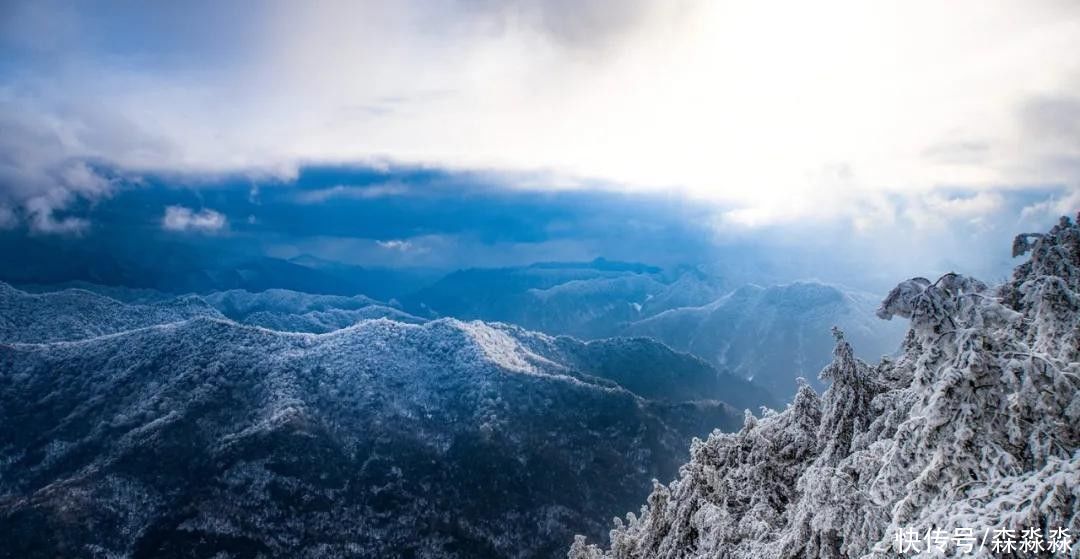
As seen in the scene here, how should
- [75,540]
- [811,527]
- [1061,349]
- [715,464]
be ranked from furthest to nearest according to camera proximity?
[75,540] → [715,464] → [811,527] → [1061,349]

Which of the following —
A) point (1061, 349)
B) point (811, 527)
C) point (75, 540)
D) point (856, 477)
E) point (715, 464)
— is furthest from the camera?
point (75, 540)

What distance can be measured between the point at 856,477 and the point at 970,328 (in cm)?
1421

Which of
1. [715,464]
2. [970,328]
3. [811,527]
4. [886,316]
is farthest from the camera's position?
[715,464]

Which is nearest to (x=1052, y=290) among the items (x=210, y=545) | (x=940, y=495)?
(x=940, y=495)

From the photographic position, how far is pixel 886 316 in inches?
729

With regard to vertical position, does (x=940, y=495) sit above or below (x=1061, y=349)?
below

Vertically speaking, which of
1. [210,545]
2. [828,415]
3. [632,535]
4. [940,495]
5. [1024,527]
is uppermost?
[1024,527]

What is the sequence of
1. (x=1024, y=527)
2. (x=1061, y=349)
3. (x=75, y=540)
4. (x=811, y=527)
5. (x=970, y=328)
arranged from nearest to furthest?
(x=1024, y=527)
(x=970, y=328)
(x=1061, y=349)
(x=811, y=527)
(x=75, y=540)

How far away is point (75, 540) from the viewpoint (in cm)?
18888

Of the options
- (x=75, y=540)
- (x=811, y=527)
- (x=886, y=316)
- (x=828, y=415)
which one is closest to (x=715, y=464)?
(x=828, y=415)

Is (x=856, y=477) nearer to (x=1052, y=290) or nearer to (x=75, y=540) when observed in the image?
(x=1052, y=290)

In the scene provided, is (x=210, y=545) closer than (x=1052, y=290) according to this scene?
No

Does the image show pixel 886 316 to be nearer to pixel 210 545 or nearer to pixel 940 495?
pixel 940 495

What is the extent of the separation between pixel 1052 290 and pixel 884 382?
21.2 m
